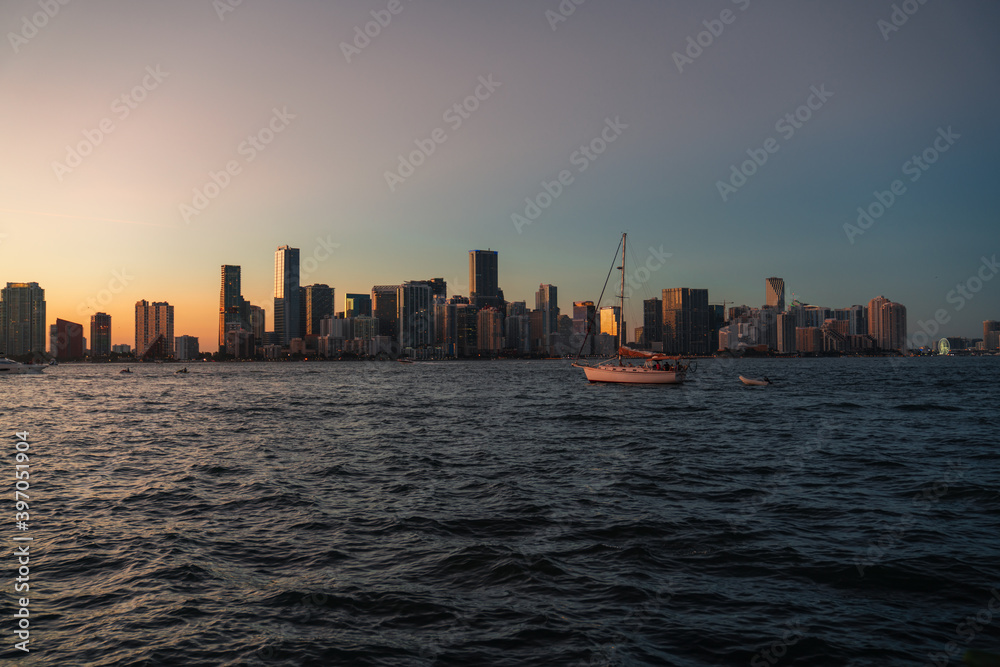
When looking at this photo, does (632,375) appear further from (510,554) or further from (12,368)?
(12,368)

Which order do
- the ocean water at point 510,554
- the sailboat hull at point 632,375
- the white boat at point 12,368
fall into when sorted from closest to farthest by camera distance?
1. the ocean water at point 510,554
2. the sailboat hull at point 632,375
3. the white boat at point 12,368

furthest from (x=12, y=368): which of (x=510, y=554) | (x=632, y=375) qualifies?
(x=510, y=554)

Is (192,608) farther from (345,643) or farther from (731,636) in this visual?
(731,636)

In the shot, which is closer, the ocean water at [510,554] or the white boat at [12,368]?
the ocean water at [510,554]

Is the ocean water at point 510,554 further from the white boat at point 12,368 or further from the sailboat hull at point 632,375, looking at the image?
the white boat at point 12,368

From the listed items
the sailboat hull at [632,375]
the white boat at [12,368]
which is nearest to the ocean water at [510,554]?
the sailboat hull at [632,375]

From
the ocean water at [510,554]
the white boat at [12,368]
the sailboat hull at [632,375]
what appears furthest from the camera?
the white boat at [12,368]

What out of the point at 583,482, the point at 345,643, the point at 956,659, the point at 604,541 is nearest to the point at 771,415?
the point at 583,482
